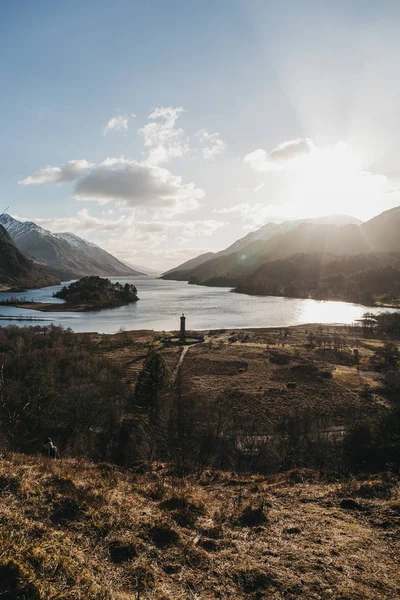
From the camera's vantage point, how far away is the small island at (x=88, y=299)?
167 metres

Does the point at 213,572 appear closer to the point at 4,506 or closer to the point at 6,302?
the point at 4,506

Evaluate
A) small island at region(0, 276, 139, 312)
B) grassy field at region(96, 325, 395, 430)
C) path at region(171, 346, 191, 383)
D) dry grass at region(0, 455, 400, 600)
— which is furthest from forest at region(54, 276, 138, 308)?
dry grass at region(0, 455, 400, 600)

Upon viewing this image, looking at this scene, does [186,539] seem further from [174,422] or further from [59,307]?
[59,307]

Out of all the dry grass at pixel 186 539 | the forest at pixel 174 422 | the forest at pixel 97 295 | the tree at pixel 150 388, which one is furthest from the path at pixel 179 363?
the forest at pixel 97 295

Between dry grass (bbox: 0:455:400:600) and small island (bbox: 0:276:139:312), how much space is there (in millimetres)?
162061

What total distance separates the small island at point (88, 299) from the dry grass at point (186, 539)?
532ft

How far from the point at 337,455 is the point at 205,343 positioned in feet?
199

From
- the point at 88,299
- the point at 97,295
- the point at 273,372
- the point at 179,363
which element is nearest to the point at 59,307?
the point at 88,299

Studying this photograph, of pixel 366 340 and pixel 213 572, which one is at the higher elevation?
pixel 213 572

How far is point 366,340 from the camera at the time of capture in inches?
3489

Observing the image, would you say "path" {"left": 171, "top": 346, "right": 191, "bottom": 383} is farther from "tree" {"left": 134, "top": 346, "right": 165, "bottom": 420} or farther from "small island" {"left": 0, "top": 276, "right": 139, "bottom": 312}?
"small island" {"left": 0, "top": 276, "right": 139, "bottom": 312}

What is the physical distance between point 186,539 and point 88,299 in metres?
188

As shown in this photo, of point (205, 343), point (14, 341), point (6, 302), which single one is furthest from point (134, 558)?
point (6, 302)

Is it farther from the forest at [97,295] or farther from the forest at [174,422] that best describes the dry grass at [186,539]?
the forest at [97,295]
